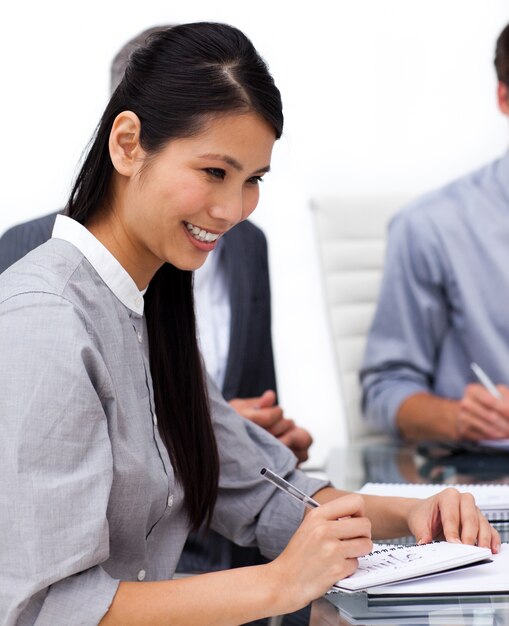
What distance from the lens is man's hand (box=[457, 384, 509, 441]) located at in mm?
1997

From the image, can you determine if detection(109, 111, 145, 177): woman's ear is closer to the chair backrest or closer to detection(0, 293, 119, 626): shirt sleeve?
detection(0, 293, 119, 626): shirt sleeve

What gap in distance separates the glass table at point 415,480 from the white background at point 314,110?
2.20ft

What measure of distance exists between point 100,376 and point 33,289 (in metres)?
0.11

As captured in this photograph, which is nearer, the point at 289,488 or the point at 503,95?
the point at 289,488

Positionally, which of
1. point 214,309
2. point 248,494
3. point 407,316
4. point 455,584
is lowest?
point 407,316

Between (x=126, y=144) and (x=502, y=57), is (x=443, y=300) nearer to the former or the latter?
(x=502, y=57)

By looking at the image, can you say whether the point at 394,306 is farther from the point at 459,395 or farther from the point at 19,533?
the point at 19,533

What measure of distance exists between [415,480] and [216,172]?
2.62 ft

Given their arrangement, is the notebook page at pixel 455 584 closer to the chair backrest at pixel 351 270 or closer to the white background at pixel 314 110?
the chair backrest at pixel 351 270

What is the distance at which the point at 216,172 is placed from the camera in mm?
1177

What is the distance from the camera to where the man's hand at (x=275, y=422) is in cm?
184

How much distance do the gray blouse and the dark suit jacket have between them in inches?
37.6

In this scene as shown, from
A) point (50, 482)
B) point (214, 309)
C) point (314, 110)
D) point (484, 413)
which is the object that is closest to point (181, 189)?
point (50, 482)

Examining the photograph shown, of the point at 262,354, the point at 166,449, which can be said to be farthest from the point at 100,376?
the point at 262,354
